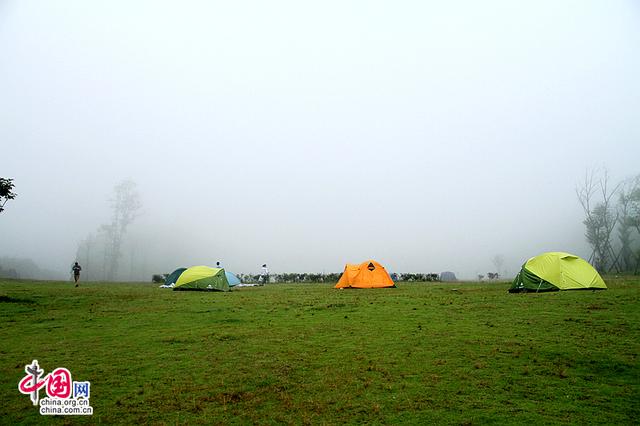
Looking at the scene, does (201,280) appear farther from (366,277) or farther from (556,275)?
(556,275)

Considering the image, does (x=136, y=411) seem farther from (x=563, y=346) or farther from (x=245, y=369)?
(x=563, y=346)

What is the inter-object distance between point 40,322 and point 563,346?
16846mm

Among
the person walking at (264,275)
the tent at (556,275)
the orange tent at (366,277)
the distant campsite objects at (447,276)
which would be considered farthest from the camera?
the distant campsite objects at (447,276)

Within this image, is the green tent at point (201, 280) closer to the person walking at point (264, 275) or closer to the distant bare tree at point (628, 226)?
the person walking at point (264, 275)

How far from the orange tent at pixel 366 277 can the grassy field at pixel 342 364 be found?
53.5 feet

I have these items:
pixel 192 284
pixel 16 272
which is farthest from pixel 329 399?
pixel 16 272

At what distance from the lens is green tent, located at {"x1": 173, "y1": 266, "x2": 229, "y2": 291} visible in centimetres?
3020

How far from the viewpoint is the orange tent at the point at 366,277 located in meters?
32.9

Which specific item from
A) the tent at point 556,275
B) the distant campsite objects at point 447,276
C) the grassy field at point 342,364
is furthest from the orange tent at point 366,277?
the distant campsite objects at point 447,276

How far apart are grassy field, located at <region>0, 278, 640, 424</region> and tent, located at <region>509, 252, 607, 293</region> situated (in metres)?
5.74

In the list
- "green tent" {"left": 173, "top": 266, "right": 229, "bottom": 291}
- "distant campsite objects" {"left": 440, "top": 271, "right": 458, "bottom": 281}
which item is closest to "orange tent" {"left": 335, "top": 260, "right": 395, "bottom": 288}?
"green tent" {"left": 173, "top": 266, "right": 229, "bottom": 291}

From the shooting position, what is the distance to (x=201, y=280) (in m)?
30.2

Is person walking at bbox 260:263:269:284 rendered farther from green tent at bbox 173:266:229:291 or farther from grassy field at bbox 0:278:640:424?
grassy field at bbox 0:278:640:424

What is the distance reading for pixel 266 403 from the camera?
7.53m
